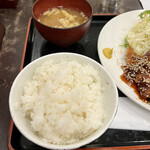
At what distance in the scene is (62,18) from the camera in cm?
229

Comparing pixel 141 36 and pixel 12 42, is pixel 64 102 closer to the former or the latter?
pixel 12 42

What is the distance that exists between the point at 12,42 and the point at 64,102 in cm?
186

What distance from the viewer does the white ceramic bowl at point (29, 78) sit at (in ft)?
3.90

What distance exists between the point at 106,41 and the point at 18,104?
1.59m

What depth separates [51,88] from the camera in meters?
1.39

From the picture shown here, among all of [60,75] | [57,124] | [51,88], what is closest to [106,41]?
[60,75]

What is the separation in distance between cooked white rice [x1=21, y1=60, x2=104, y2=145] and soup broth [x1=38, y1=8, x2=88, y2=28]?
80 centimetres

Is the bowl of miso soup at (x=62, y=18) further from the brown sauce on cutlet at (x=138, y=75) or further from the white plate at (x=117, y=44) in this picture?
the brown sauce on cutlet at (x=138, y=75)

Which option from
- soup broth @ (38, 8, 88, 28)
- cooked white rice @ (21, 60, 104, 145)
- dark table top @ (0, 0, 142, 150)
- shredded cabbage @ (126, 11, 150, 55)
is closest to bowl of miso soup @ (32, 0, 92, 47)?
soup broth @ (38, 8, 88, 28)

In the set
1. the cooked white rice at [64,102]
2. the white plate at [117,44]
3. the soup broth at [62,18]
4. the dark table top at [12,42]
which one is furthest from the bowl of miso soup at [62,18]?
the dark table top at [12,42]

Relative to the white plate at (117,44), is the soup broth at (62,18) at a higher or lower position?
A: higher

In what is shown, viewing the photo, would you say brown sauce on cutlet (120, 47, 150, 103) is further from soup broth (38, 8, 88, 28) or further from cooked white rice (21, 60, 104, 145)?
soup broth (38, 8, 88, 28)

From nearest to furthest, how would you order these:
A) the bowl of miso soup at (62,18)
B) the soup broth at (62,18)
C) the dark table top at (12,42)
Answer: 1. the dark table top at (12,42)
2. the bowl of miso soup at (62,18)
3. the soup broth at (62,18)

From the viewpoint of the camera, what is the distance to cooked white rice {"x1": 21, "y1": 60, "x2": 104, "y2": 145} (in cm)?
128
